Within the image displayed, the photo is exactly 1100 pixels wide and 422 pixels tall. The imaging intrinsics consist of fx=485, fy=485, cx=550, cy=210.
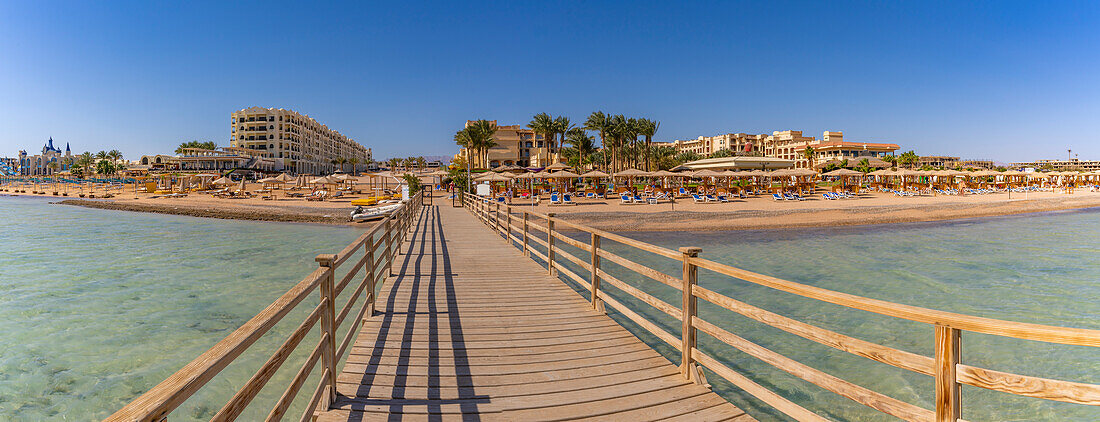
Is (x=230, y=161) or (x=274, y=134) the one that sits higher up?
(x=274, y=134)

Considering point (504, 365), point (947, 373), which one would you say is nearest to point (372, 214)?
point (504, 365)

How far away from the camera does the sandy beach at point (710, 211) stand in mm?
23891

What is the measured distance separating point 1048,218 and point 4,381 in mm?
42898

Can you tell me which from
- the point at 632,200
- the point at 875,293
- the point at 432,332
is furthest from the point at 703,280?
the point at 632,200

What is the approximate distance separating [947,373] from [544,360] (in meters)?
2.76

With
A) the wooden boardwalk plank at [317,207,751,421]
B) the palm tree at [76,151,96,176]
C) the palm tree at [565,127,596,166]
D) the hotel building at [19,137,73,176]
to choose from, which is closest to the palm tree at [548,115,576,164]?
the palm tree at [565,127,596,166]

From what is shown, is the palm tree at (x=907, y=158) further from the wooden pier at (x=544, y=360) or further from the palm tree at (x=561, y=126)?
the wooden pier at (x=544, y=360)

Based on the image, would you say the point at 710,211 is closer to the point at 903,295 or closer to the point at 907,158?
the point at 903,295

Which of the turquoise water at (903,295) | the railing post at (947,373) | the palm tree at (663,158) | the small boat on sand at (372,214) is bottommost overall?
the turquoise water at (903,295)

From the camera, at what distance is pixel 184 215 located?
109 feet

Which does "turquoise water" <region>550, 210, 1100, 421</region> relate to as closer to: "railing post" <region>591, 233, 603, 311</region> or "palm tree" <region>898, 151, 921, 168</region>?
"railing post" <region>591, 233, 603, 311</region>

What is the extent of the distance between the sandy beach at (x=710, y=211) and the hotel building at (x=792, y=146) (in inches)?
2599

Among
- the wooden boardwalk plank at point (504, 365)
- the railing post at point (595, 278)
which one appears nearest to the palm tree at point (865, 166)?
the railing post at point (595, 278)

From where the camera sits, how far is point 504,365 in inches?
158
